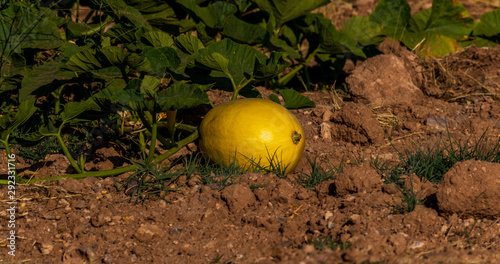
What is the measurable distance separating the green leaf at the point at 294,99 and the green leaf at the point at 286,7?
0.92m

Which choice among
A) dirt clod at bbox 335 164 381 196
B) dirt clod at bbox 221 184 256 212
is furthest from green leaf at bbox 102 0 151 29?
dirt clod at bbox 335 164 381 196

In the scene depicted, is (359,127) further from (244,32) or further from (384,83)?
(244,32)

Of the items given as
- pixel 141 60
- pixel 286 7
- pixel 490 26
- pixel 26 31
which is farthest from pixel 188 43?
pixel 490 26

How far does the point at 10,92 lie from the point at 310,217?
2.13 metres

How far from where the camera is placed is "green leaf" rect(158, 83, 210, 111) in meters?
2.47

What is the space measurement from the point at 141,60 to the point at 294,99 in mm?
912

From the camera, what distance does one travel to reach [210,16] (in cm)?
354

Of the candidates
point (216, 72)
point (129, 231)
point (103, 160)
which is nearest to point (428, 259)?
point (129, 231)

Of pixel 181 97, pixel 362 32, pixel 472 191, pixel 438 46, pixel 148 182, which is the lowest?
pixel 148 182

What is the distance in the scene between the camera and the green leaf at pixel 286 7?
3.72 meters

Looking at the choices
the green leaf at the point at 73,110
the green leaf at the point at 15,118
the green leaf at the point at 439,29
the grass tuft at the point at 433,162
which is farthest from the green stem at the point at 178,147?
the green leaf at the point at 439,29

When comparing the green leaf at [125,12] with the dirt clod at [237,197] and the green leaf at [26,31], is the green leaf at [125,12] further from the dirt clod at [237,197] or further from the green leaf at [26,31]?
the dirt clod at [237,197]

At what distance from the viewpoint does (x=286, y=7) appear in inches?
147

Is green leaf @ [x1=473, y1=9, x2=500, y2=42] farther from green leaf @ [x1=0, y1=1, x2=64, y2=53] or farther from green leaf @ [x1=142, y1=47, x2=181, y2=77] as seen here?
green leaf @ [x1=0, y1=1, x2=64, y2=53]
